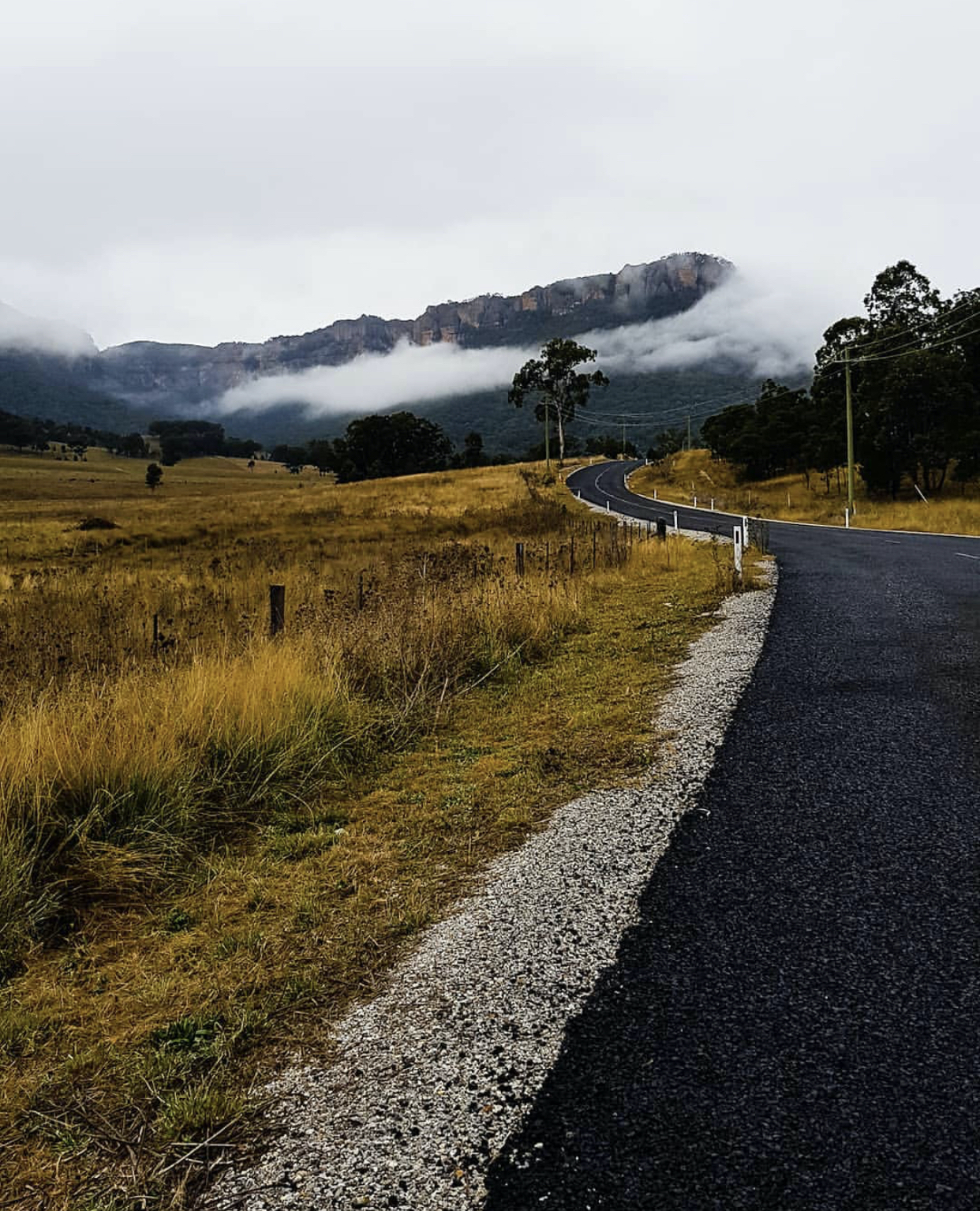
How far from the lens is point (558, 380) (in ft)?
257

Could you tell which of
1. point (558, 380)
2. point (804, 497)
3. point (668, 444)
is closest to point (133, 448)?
point (668, 444)

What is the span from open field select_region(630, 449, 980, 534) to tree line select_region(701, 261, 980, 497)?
1351mm

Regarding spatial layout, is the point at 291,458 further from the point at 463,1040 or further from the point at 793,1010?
the point at 793,1010

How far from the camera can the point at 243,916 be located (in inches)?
154

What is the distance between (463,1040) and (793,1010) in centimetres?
123

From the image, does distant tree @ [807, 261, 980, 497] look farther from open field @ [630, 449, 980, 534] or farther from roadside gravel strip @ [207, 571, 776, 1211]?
roadside gravel strip @ [207, 571, 776, 1211]

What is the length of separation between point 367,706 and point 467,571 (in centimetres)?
751

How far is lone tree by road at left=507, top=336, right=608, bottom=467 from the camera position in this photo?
251ft

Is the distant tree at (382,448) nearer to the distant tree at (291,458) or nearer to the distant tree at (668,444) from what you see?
the distant tree at (668,444)

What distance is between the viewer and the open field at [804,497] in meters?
28.4

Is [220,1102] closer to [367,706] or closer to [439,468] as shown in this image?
[367,706]

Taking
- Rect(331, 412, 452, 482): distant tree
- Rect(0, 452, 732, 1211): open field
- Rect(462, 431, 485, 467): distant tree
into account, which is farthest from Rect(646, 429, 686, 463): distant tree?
Rect(0, 452, 732, 1211): open field

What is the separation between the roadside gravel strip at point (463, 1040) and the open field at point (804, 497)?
25.7 metres

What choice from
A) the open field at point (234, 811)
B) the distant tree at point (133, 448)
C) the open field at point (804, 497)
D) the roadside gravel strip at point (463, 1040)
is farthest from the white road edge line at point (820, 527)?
the distant tree at point (133, 448)
